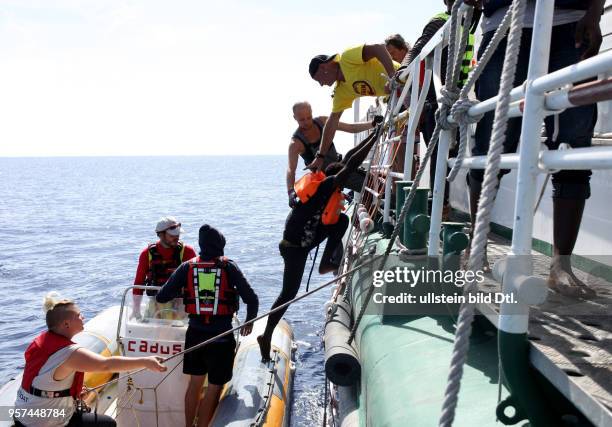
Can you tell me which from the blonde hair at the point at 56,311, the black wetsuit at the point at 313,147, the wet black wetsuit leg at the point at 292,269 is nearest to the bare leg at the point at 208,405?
the wet black wetsuit leg at the point at 292,269

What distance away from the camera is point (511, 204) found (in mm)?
5578

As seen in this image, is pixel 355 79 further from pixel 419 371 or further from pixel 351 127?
pixel 419 371

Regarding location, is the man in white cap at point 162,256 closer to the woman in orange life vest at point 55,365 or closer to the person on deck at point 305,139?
the person on deck at point 305,139

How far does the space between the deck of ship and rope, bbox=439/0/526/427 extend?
0.41m

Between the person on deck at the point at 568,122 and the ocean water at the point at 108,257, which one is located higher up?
the person on deck at the point at 568,122

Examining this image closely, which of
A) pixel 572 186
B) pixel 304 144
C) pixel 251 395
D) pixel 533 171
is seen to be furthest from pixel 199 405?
pixel 533 171

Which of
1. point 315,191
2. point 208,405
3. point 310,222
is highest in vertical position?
point 315,191

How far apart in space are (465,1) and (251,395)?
4.76 m

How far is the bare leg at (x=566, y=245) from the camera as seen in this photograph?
9.08 ft

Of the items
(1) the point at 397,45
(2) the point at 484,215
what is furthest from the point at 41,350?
(1) the point at 397,45

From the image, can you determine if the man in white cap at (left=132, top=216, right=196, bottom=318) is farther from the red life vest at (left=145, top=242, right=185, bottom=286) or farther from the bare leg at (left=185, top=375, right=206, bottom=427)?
the bare leg at (left=185, top=375, right=206, bottom=427)

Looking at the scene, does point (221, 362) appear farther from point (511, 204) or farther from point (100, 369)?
point (511, 204)

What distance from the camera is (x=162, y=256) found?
6867mm

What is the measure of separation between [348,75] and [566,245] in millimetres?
3204
